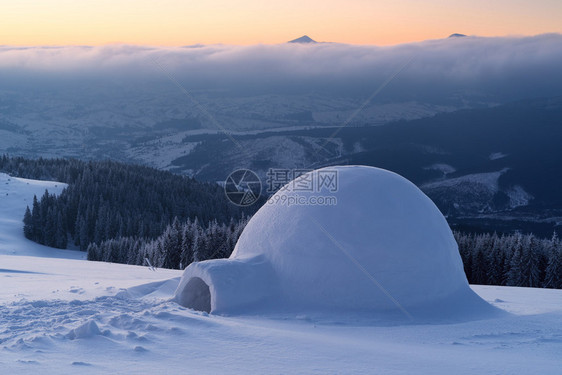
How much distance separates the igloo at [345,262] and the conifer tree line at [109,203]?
→ 48576 millimetres

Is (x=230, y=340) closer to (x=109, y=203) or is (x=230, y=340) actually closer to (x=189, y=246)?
(x=189, y=246)

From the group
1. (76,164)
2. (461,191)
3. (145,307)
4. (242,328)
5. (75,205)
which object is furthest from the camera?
(461,191)

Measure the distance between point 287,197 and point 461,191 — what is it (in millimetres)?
188258

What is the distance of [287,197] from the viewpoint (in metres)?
14.5

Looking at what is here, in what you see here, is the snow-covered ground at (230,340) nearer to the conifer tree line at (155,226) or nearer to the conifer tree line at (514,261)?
the conifer tree line at (155,226)

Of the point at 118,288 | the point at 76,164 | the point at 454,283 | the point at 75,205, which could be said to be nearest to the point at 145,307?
the point at 118,288

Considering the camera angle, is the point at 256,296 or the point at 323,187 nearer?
the point at 256,296

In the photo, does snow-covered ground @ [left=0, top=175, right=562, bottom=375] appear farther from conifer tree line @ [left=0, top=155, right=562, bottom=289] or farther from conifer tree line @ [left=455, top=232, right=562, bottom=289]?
conifer tree line @ [left=455, top=232, right=562, bottom=289]

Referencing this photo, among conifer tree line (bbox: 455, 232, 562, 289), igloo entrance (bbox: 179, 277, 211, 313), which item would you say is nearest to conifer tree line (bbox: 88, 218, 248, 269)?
conifer tree line (bbox: 455, 232, 562, 289)

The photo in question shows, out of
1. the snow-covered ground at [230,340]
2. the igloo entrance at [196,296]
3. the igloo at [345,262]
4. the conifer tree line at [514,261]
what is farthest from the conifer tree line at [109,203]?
the snow-covered ground at [230,340]

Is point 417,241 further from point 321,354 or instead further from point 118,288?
point 118,288

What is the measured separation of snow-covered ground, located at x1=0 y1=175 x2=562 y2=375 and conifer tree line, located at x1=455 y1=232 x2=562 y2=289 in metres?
25.3

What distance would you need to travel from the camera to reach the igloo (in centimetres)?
1244

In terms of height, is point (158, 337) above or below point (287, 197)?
below
